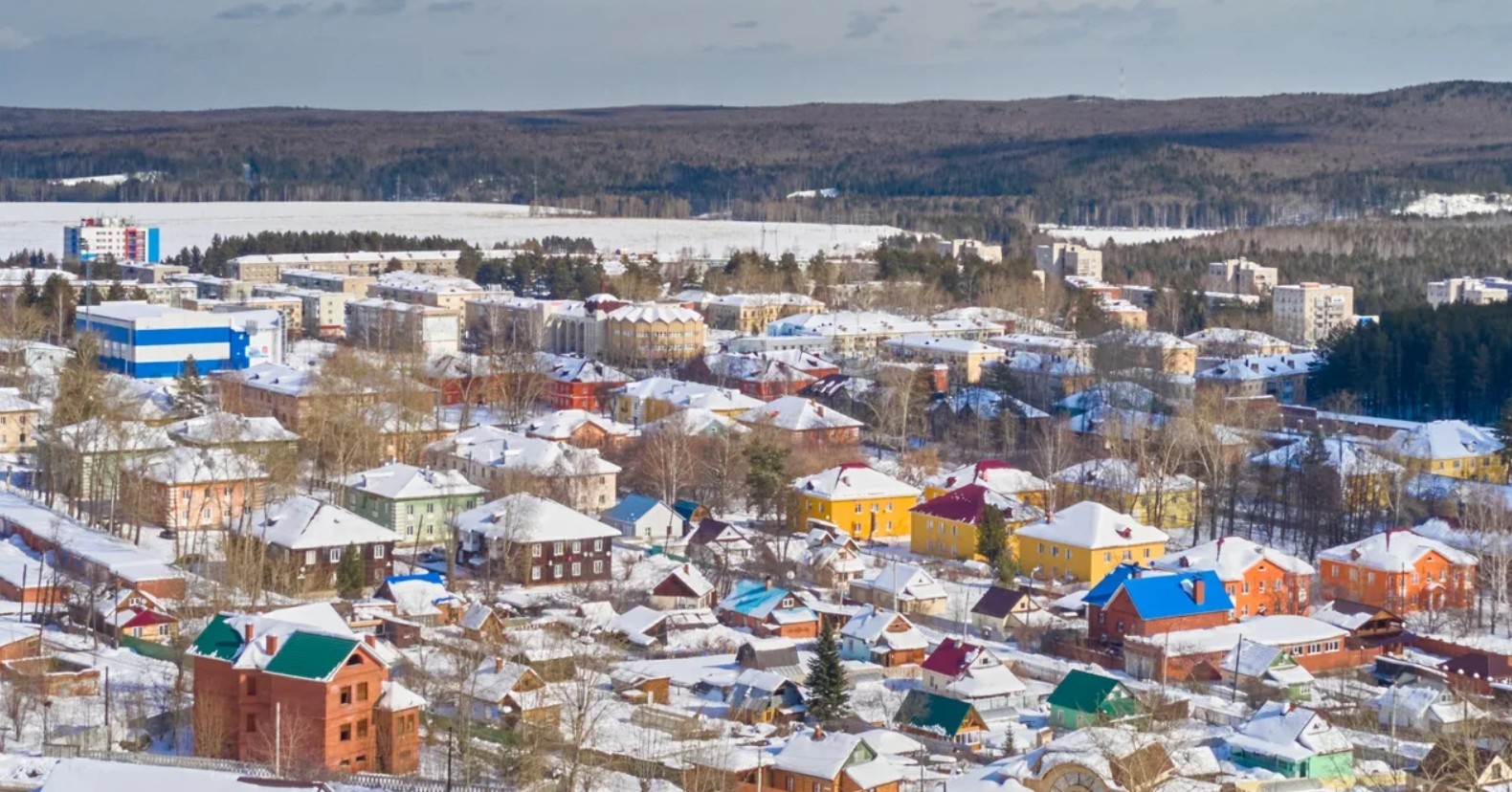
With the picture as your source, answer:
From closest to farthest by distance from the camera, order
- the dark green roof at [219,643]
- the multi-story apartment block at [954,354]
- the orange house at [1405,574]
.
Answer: the dark green roof at [219,643] → the orange house at [1405,574] → the multi-story apartment block at [954,354]

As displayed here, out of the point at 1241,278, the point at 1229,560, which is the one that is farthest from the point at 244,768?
the point at 1241,278

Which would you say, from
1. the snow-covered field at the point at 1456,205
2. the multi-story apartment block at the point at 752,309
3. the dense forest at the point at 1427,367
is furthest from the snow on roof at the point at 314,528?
the snow-covered field at the point at 1456,205

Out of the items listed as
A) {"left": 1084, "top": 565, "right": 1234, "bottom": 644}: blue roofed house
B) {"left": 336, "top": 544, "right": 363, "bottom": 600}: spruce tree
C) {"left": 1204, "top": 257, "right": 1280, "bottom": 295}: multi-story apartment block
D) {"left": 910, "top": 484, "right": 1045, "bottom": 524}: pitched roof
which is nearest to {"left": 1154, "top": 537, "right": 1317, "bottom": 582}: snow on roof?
{"left": 1084, "top": 565, "right": 1234, "bottom": 644}: blue roofed house

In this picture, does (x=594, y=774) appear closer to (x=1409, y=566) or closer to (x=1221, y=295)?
(x=1409, y=566)

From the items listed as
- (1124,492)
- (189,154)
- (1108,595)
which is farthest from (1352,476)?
(189,154)

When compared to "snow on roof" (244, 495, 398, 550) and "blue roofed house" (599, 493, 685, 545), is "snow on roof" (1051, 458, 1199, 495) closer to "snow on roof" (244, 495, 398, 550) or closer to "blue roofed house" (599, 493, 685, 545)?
"blue roofed house" (599, 493, 685, 545)

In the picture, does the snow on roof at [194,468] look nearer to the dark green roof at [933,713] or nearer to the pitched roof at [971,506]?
the pitched roof at [971,506]

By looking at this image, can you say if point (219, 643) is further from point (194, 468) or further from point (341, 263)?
point (341, 263)
